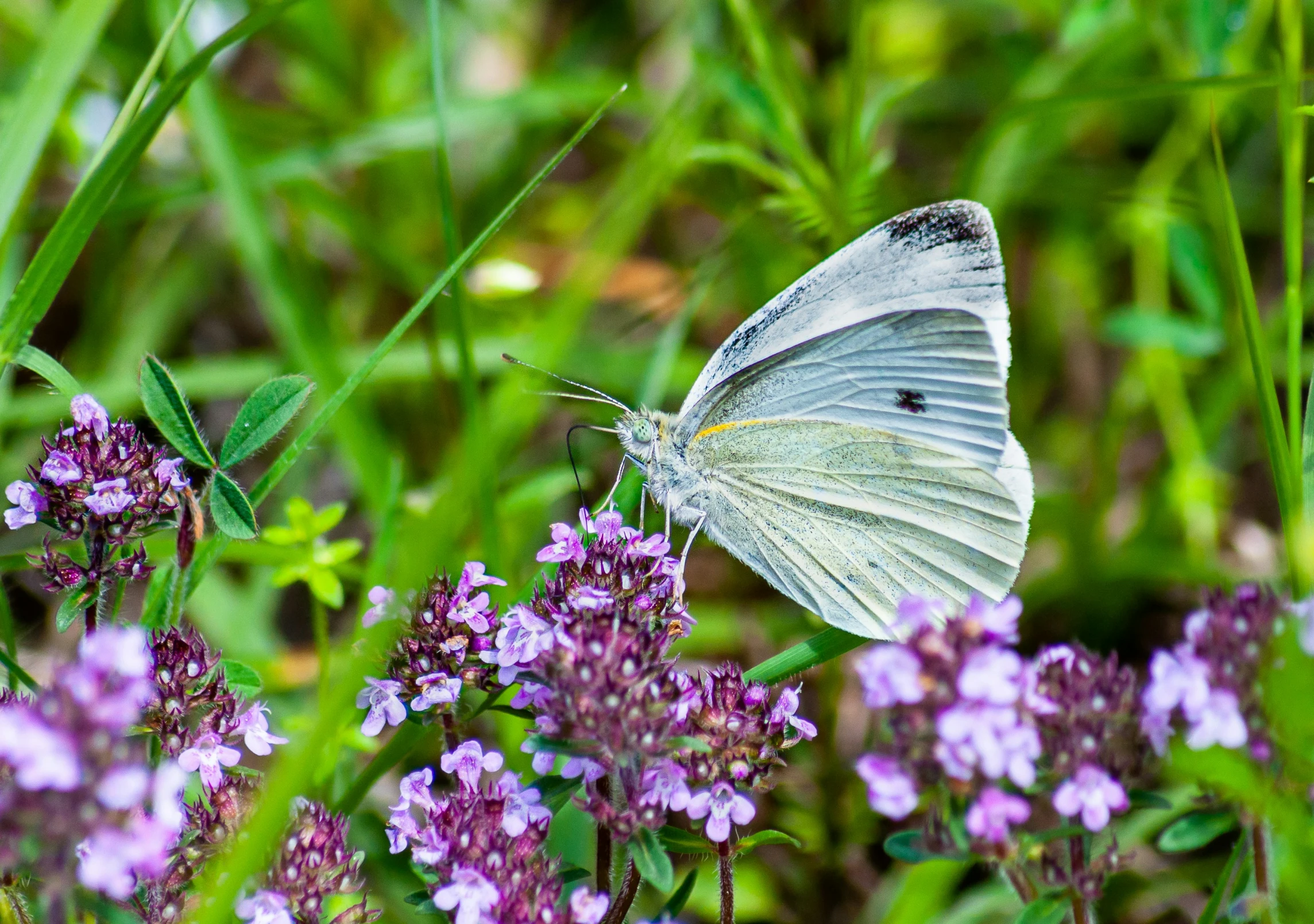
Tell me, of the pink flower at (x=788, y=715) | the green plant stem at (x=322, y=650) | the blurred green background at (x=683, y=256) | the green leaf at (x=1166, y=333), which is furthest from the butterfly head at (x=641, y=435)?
the green leaf at (x=1166, y=333)

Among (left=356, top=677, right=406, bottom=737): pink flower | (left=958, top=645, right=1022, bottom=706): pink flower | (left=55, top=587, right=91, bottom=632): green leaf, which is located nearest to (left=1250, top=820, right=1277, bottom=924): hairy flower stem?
(left=958, top=645, right=1022, bottom=706): pink flower

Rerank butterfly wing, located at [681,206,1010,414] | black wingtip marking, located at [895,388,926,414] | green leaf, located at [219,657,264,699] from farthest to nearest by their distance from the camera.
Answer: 1. black wingtip marking, located at [895,388,926,414]
2. butterfly wing, located at [681,206,1010,414]
3. green leaf, located at [219,657,264,699]

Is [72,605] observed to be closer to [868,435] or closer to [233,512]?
[233,512]

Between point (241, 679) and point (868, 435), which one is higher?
point (241, 679)

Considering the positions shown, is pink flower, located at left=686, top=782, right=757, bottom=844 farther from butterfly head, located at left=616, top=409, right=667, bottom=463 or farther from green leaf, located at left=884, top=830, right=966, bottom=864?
butterfly head, located at left=616, top=409, right=667, bottom=463

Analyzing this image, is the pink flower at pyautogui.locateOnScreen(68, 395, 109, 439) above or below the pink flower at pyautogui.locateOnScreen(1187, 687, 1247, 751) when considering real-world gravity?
above

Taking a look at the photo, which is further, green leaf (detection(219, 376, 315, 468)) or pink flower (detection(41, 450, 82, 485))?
green leaf (detection(219, 376, 315, 468))

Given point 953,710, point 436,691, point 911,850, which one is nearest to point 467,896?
point 436,691
